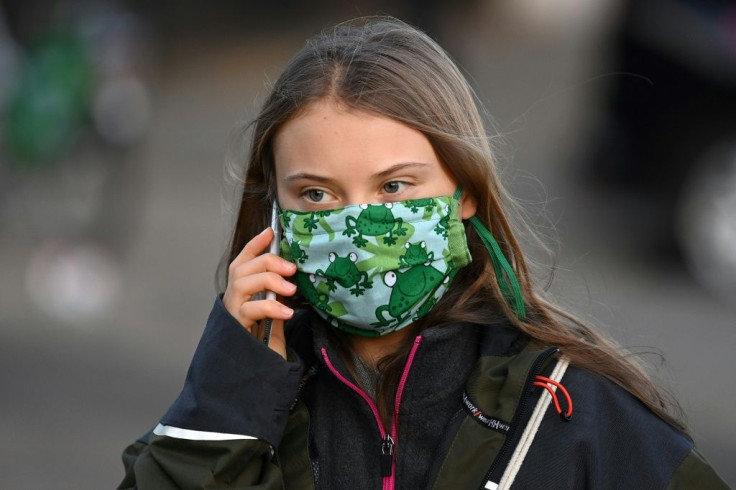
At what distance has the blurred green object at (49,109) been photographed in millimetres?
9492

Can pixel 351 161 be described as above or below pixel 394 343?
above

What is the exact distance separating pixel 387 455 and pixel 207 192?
897 cm

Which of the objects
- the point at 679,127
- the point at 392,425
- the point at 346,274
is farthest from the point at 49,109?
the point at 392,425

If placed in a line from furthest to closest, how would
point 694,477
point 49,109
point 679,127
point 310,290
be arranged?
1. point 679,127
2. point 49,109
3. point 310,290
4. point 694,477

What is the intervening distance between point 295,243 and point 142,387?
408 centimetres

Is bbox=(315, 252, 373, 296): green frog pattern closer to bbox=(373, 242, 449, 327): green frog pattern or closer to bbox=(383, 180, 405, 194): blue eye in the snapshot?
bbox=(373, 242, 449, 327): green frog pattern

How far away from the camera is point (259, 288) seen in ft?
8.92

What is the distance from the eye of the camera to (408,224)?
267cm

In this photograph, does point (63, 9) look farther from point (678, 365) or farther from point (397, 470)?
point (397, 470)

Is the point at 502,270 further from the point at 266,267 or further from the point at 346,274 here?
the point at 266,267

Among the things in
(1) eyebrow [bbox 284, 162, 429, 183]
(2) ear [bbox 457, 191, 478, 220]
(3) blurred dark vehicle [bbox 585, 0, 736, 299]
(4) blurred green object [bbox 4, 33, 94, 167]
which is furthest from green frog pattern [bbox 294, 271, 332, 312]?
(4) blurred green object [bbox 4, 33, 94, 167]

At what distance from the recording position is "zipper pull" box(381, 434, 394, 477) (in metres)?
2.58

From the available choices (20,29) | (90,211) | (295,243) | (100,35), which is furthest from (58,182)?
(295,243)

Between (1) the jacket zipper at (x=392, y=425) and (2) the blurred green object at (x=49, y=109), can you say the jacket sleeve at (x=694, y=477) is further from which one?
(2) the blurred green object at (x=49, y=109)
